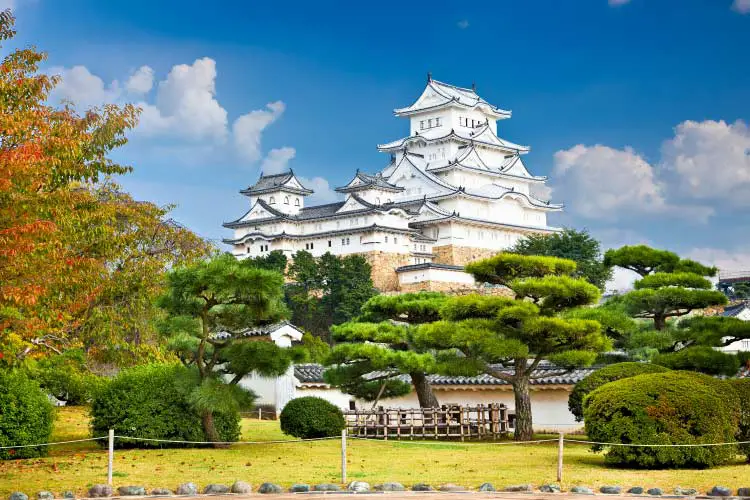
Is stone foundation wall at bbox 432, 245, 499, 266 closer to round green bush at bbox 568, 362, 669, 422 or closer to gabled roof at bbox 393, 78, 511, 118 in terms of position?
gabled roof at bbox 393, 78, 511, 118

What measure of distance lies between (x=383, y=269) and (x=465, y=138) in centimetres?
1568

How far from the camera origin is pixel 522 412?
2417 centimetres

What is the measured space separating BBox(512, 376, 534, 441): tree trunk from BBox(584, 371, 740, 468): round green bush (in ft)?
21.6

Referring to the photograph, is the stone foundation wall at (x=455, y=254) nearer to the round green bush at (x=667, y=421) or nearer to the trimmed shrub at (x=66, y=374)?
the trimmed shrub at (x=66, y=374)

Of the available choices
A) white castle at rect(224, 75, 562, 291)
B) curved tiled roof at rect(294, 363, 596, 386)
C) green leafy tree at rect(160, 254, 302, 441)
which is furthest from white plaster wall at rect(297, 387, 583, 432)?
white castle at rect(224, 75, 562, 291)

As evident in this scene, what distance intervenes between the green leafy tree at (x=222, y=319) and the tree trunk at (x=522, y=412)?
6.46 m

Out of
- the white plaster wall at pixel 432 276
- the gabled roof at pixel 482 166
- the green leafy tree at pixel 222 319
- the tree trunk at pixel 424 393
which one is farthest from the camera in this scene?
the gabled roof at pixel 482 166

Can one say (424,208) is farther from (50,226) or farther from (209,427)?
(50,226)

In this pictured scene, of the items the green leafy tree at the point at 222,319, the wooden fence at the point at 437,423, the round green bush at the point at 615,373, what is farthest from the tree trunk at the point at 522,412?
the green leafy tree at the point at 222,319

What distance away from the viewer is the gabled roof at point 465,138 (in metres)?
79.5

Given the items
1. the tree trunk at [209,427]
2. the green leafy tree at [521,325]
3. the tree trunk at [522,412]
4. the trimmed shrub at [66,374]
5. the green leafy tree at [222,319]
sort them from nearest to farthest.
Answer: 1. the green leafy tree at [222,319]
2. the tree trunk at [209,427]
3. the green leafy tree at [521,325]
4. the trimmed shrub at [66,374]
5. the tree trunk at [522,412]

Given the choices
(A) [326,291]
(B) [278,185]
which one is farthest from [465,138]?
(A) [326,291]

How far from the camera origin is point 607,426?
56.6 ft

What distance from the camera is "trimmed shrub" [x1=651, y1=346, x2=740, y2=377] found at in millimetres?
24547
